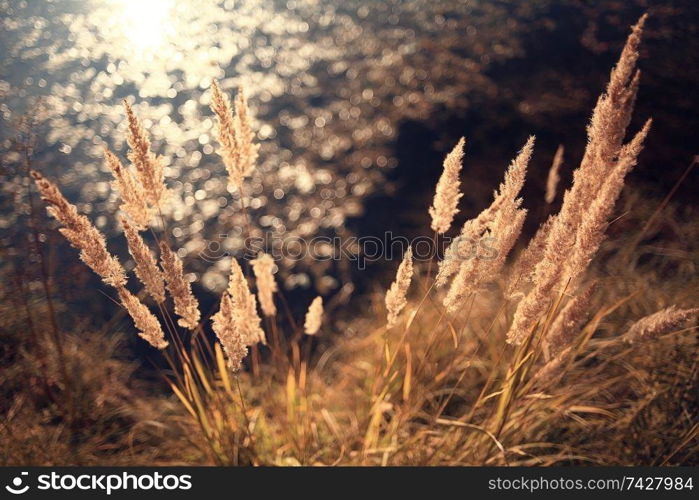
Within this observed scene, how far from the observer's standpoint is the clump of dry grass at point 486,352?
1.46 metres

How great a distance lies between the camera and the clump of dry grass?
1.46 m

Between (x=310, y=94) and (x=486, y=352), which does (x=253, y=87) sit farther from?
(x=486, y=352)

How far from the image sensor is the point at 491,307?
303 centimetres

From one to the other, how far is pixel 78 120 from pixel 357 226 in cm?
304

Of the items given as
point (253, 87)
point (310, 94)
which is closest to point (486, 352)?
point (310, 94)

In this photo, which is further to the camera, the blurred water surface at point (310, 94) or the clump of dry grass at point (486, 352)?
the blurred water surface at point (310, 94)

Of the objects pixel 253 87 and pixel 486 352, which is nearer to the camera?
pixel 486 352

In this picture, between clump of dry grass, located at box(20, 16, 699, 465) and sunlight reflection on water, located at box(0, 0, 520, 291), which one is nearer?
clump of dry grass, located at box(20, 16, 699, 465)

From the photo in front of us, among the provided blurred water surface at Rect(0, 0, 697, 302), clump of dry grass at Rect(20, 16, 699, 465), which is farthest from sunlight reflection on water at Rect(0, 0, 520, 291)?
clump of dry grass at Rect(20, 16, 699, 465)

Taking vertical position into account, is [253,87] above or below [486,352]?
above

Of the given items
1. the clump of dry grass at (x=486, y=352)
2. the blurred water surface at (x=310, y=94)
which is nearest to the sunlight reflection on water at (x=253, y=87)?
the blurred water surface at (x=310, y=94)

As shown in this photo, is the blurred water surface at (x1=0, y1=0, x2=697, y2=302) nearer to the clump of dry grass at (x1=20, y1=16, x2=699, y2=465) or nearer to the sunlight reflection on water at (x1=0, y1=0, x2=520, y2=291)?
the sunlight reflection on water at (x1=0, y1=0, x2=520, y2=291)

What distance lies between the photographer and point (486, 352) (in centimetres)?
278

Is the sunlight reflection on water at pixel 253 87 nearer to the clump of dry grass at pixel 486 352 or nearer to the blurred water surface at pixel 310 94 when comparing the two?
the blurred water surface at pixel 310 94
